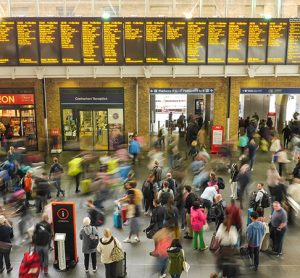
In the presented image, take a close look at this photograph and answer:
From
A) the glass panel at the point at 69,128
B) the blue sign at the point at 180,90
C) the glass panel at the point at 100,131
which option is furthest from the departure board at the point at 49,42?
the blue sign at the point at 180,90

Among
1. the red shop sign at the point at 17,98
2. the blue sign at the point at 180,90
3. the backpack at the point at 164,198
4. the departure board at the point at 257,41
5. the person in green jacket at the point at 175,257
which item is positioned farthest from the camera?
the red shop sign at the point at 17,98

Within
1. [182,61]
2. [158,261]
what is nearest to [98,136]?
[182,61]

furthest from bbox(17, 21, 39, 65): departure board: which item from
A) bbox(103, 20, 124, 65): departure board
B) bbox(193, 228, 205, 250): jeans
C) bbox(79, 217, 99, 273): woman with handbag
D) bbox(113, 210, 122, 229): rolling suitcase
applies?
bbox(193, 228, 205, 250): jeans

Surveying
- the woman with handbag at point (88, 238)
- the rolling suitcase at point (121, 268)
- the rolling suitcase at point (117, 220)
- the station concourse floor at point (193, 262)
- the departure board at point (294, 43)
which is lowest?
the station concourse floor at point (193, 262)

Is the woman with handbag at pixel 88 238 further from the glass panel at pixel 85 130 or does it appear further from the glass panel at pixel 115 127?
the glass panel at pixel 85 130

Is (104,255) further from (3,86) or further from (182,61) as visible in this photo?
(3,86)

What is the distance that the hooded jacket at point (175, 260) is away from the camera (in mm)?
7605

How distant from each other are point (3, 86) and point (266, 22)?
11.9m

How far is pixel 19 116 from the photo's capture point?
19.0 m

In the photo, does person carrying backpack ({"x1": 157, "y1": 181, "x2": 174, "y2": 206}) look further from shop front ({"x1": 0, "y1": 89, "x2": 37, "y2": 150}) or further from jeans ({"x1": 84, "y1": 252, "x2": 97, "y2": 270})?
shop front ({"x1": 0, "y1": 89, "x2": 37, "y2": 150})

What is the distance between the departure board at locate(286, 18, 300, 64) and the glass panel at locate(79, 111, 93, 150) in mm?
9112

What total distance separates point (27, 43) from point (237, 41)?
26.6 ft

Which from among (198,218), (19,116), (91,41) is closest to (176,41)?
(91,41)

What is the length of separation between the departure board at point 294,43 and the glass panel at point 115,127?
25.4ft
